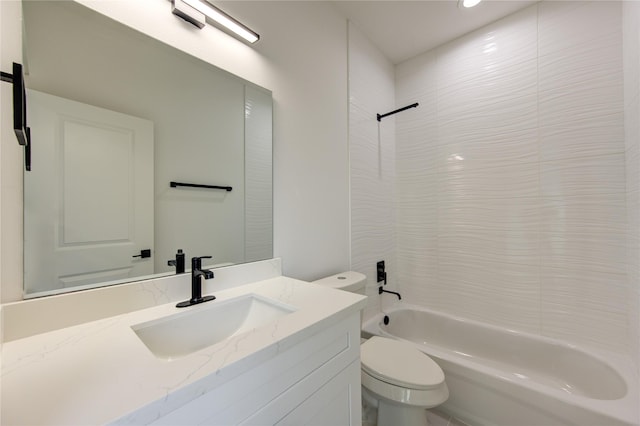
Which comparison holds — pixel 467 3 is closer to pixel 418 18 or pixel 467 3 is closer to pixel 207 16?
pixel 418 18

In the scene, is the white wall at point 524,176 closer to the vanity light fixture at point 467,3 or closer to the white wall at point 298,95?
the vanity light fixture at point 467,3

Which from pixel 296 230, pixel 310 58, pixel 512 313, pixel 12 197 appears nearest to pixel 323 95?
pixel 310 58

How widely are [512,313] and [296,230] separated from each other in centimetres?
169

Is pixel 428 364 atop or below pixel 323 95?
below

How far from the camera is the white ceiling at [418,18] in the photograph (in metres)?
1.68

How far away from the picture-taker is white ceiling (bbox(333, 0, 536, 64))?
1.68m

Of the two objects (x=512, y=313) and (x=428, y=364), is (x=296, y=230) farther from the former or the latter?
(x=512, y=313)

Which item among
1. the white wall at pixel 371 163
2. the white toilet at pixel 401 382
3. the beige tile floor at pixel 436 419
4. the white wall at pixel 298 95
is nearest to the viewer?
the white wall at pixel 298 95

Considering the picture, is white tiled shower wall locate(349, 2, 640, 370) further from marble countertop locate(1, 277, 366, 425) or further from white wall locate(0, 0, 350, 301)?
marble countertop locate(1, 277, 366, 425)

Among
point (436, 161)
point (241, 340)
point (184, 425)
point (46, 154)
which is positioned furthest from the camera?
point (436, 161)

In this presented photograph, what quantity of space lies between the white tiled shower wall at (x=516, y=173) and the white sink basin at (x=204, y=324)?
1.01 meters

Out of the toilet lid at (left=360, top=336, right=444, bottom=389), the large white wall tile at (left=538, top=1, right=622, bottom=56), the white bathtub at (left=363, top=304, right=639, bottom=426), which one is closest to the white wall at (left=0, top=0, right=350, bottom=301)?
the toilet lid at (left=360, top=336, right=444, bottom=389)

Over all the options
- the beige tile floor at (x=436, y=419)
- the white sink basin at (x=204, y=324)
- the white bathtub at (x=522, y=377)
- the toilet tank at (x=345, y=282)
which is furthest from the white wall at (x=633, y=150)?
the white sink basin at (x=204, y=324)

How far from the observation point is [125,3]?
0.87 metres
